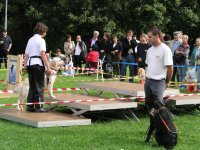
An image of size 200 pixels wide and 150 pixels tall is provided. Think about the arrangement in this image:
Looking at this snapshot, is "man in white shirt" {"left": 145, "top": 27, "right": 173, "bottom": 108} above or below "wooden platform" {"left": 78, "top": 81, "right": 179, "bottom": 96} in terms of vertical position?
above

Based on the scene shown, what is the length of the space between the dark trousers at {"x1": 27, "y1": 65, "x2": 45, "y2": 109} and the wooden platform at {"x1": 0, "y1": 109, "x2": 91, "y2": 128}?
34cm

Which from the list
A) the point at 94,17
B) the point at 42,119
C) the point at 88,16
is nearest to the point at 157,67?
the point at 42,119

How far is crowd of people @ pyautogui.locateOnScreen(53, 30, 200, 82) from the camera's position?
51.2 feet

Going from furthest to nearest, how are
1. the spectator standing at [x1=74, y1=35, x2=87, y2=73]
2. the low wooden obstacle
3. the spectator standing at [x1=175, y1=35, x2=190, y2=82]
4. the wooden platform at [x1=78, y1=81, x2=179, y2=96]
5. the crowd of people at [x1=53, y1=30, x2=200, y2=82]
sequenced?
the spectator standing at [x1=74, y1=35, x2=87, y2=73]
the spectator standing at [x1=175, y1=35, x2=190, y2=82]
the crowd of people at [x1=53, y1=30, x2=200, y2=82]
the wooden platform at [x1=78, y1=81, x2=179, y2=96]
the low wooden obstacle

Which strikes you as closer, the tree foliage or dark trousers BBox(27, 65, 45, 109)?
dark trousers BBox(27, 65, 45, 109)

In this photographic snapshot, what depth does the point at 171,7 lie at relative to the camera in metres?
38.7

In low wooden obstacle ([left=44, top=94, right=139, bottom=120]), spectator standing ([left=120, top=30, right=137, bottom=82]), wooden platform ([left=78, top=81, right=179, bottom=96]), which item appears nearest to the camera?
low wooden obstacle ([left=44, top=94, right=139, bottom=120])

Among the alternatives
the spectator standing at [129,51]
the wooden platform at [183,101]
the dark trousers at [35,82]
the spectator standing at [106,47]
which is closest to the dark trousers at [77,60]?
the spectator standing at [106,47]

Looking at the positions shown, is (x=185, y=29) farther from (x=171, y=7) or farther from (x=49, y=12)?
(x=49, y=12)

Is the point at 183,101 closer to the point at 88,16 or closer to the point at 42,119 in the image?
the point at 42,119

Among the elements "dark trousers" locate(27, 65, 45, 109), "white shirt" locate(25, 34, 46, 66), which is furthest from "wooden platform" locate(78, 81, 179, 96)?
"white shirt" locate(25, 34, 46, 66)

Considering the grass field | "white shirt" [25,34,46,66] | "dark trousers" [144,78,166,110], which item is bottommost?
the grass field

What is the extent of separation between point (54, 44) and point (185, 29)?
10.7m

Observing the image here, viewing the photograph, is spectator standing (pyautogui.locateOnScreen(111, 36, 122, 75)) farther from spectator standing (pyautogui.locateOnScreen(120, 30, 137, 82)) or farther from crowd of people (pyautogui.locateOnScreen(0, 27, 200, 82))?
spectator standing (pyautogui.locateOnScreen(120, 30, 137, 82))
